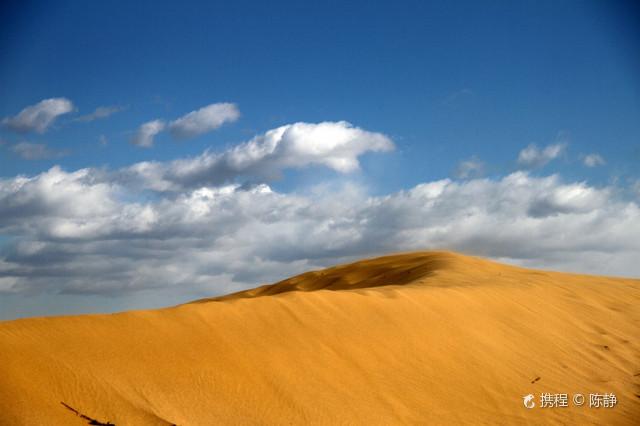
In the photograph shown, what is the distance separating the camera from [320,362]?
8.22 m

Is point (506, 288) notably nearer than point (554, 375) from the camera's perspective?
No

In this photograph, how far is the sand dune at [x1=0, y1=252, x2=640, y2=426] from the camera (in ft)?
20.7

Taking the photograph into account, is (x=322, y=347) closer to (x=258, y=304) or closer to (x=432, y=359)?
(x=258, y=304)

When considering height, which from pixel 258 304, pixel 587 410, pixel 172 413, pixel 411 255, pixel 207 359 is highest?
pixel 411 255

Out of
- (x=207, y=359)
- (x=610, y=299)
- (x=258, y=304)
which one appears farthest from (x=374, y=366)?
(x=610, y=299)

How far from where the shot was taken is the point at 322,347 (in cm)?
856

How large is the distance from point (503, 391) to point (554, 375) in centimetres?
162

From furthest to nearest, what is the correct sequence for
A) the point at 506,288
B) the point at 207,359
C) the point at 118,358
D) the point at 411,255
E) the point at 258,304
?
the point at 411,255 → the point at 506,288 → the point at 258,304 → the point at 207,359 → the point at 118,358

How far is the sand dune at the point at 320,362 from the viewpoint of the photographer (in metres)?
6.31

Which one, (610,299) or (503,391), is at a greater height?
(610,299)

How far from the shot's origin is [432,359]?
31.0ft

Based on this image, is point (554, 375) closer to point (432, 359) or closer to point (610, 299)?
point (432, 359)

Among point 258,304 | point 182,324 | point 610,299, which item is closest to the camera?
point 182,324

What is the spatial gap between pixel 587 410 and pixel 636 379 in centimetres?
232
